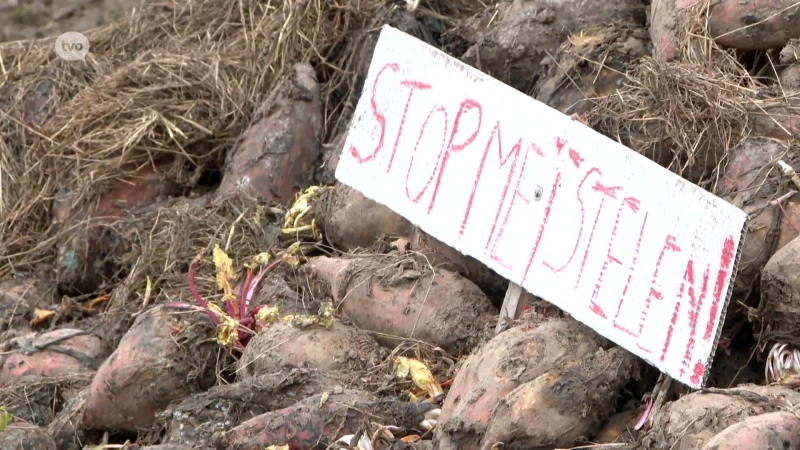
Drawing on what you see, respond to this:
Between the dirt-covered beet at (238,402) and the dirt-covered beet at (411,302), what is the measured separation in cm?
23

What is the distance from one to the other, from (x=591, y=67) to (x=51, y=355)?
1775mm

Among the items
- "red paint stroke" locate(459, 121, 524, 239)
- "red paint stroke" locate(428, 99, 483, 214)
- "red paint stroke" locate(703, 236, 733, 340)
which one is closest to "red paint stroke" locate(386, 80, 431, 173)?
"red paint stroke" locate(428, 99, 483, 214)

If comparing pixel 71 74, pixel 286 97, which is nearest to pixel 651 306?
pixel 286 97

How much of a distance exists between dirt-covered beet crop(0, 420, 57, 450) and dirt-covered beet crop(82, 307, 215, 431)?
0.14 metres

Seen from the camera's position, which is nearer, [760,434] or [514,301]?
[760,434]

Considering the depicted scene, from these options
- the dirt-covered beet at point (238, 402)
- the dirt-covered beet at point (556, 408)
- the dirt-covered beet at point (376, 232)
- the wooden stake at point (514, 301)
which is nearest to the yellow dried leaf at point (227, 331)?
the dirt-covered beet at point (238, 402)

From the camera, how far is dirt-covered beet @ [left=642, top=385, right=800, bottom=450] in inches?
75.6

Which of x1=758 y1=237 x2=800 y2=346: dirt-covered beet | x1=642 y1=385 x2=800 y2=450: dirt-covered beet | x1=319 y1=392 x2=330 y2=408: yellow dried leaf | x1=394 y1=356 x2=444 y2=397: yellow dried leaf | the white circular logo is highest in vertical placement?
x1=758 y1=237 x2=800 y2=346: dirt-covered beet

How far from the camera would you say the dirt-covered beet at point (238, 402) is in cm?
246

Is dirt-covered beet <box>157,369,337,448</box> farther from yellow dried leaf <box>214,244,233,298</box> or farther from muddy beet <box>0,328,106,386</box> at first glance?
muddy beet <box>0,328,106,386</box>

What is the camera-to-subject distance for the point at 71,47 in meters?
4.21

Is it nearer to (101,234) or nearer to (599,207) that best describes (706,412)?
(599,207)

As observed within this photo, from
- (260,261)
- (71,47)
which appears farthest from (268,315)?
(71,47)

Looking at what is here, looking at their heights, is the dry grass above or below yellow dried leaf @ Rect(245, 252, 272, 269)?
above
